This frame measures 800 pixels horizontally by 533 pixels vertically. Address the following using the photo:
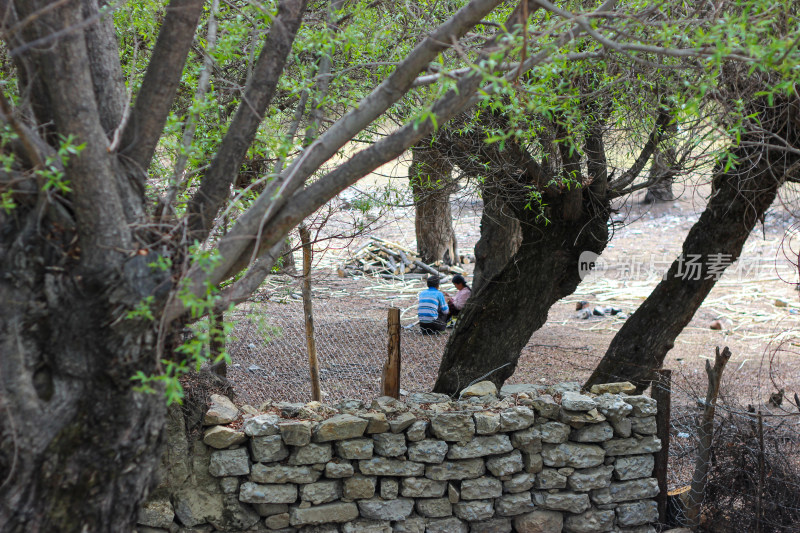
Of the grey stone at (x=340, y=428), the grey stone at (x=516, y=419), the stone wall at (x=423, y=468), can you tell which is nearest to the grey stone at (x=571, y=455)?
the stone wall at (x=423, y=468)

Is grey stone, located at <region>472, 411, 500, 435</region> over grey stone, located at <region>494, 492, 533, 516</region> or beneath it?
over

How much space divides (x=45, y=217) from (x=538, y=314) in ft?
15.9

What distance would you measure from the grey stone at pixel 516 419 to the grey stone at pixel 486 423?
0.05 m

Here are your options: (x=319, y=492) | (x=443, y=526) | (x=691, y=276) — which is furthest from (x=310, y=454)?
(x=691, y=276)

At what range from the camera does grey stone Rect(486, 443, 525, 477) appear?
4680 mm

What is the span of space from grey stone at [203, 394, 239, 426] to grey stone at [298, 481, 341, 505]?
0.69m

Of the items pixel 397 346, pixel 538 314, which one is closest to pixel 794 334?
pixel 538 314

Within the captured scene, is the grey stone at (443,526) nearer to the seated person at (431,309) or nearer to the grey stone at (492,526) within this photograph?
the grey stone at (492,526)

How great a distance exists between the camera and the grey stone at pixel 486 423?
15.2ft

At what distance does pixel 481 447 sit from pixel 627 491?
122cm

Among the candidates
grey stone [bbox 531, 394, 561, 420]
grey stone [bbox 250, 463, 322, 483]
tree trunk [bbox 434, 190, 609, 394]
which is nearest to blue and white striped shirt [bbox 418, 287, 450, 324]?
tree trunk [bbox 434, 190, 609, 394]

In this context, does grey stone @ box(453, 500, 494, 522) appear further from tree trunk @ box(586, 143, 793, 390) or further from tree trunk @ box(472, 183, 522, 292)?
tree trunk @ box(472, 183, 522, 292)

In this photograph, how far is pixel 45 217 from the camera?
2559 mm

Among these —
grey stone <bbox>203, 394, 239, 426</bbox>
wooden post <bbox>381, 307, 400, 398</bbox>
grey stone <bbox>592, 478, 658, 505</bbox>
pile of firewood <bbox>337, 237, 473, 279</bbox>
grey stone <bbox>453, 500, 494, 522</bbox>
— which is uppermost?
pile of firewood <bbox>337, 237, 473, 279</bbox>
